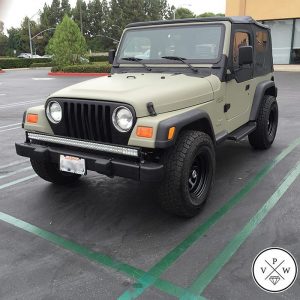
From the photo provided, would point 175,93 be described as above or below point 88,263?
above

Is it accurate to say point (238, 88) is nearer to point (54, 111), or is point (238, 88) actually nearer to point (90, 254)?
point (54, 111)

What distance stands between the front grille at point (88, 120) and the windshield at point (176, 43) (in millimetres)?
1531

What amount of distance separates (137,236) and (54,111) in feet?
5.15

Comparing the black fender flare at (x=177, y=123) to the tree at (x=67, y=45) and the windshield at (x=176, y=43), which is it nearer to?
the windshield at (x=176, y=43)

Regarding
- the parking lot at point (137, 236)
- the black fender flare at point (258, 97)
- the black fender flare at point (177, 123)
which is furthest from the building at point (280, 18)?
the black fender flare at point (177, 123)

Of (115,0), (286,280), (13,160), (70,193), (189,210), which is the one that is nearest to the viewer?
(286,280)

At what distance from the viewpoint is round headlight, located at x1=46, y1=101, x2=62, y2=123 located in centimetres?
388

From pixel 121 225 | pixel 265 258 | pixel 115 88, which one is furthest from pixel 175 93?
pixel 265 258

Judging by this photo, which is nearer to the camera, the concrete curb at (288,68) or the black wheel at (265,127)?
the black wheel at (265,127)

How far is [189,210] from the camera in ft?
12.1

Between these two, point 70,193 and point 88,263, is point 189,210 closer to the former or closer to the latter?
point 88,263

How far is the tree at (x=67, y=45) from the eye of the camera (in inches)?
1048

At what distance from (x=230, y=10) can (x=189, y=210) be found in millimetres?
23277

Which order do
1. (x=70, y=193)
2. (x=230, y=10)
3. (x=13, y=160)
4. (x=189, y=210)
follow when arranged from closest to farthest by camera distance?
(x=189, y=210)
(x=70, y=193)
(x=13, y=160)
(x=230, y=10)
